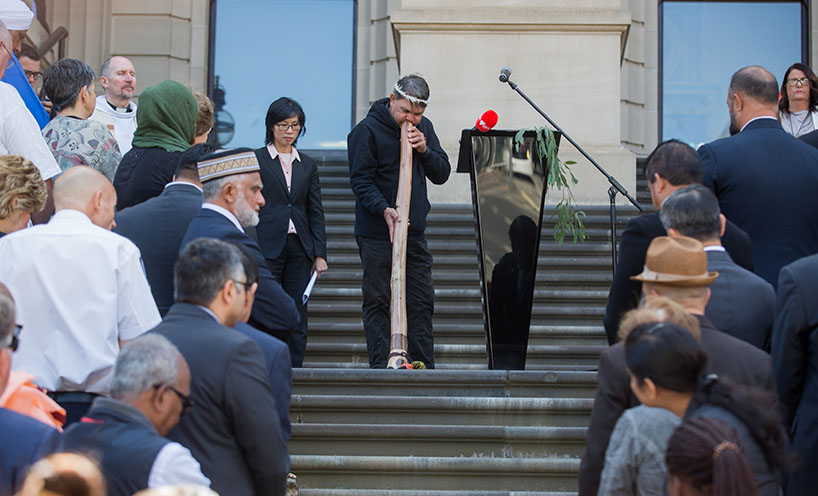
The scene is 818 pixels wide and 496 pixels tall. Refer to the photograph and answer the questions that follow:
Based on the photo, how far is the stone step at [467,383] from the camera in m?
6.43

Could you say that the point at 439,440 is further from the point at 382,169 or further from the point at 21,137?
the point at 21,137

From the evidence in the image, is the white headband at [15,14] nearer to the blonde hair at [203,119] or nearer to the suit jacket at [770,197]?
the blonde hair at [203,119]

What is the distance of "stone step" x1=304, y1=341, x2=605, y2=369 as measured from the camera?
27.2 ft

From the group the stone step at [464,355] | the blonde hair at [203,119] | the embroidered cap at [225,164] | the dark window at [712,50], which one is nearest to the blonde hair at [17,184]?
the embroidered cap at [225,164]

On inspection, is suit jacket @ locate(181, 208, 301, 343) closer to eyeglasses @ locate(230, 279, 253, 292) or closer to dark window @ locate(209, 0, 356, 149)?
eyeglasses @ locate(230, 279, 253, 292)

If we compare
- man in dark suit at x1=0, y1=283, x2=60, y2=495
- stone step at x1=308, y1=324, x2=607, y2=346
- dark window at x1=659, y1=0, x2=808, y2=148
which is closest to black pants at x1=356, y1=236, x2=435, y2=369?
stone step at x1=308, y1=324, x2=607, y2=346

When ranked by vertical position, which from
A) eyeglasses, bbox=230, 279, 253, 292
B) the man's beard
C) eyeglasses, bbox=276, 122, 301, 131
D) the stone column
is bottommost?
eyeglasses, bbox=230, 279, 253, 292

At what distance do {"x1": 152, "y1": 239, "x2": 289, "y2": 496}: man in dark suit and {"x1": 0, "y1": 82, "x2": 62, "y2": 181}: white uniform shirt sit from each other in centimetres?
220

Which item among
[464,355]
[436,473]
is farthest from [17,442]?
[464,355]

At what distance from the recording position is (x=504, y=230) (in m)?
7.20

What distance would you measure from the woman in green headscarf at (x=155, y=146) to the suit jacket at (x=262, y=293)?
1.13m

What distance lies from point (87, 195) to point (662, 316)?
2.26 m

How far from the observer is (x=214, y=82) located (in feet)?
53.2

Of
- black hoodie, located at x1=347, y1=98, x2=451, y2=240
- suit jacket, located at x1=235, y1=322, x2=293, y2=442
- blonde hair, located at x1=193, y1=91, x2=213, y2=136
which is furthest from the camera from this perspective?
black hoodie, located at x1=347, y1=98, x2=451, y2=240
